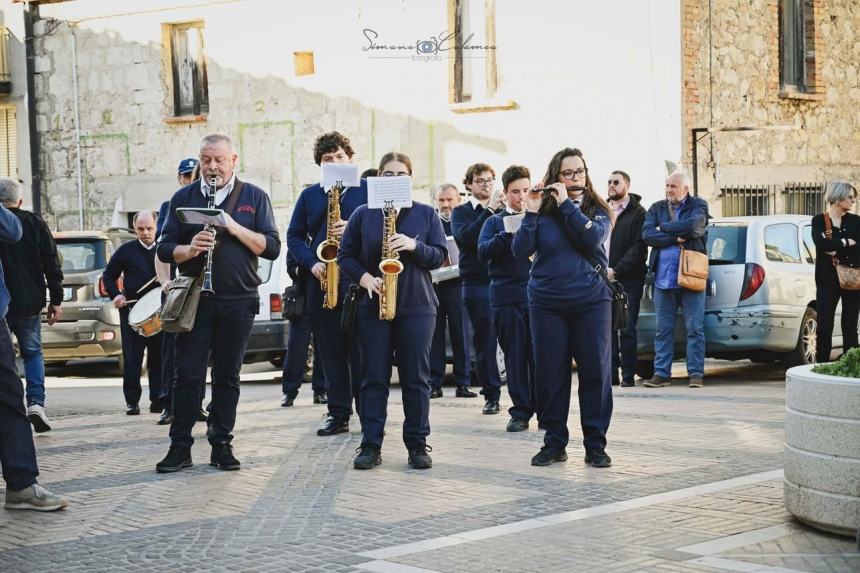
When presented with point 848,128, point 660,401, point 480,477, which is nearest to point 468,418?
point 660,401

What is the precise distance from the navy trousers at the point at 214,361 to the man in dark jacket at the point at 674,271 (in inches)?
235

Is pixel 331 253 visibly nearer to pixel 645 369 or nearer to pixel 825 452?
pixel 825 452

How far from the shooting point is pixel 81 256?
647 inches

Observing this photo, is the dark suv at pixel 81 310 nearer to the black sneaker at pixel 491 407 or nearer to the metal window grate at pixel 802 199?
the black sneaker at pixel 491 407

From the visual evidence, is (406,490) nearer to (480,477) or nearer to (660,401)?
(480,477)

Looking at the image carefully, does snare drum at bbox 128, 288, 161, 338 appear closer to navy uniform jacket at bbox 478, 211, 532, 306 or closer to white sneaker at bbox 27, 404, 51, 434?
white sneaker at bbox 27, 404, 51, 434

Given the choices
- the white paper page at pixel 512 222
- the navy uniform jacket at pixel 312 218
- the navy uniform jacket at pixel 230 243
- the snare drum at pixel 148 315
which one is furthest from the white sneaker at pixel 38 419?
the white paper page at pixel 512 222

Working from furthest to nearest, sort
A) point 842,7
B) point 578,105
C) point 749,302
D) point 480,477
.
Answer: point 842,7
point 578,105
point 749,302
point 480,477

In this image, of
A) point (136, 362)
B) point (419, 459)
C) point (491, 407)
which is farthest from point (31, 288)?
point (419, 459)

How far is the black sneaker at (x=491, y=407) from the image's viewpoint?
38.2 ft

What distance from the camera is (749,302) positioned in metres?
13.9

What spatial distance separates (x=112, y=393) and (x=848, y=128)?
14685mm

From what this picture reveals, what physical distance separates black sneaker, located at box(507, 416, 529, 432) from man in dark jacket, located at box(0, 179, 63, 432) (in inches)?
145

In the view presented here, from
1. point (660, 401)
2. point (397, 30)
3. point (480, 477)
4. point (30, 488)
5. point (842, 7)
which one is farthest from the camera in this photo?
point (842, 7)
